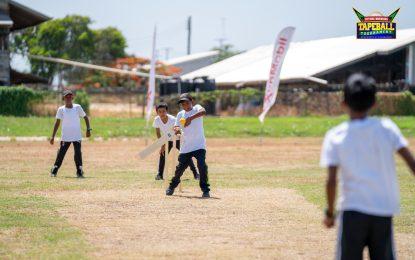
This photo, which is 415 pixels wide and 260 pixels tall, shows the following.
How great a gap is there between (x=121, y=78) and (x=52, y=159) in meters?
58.5

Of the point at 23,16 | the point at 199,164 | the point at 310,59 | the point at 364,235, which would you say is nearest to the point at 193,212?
the point at 199,164

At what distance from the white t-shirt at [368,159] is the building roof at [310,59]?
41459mm

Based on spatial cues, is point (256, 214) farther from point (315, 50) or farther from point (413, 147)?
point (315, 50)

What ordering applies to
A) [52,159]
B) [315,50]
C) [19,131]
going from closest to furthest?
[52,159] → [19,131] → [315,50]

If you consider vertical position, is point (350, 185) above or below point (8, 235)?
above

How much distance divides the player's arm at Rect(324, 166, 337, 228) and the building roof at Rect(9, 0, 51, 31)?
4475cm

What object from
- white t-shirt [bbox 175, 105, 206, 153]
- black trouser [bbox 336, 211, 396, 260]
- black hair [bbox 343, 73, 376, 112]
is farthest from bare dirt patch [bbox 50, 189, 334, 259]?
black hair [bbox 343, 73, 376, 112]

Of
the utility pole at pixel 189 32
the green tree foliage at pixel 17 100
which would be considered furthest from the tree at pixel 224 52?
the green tree foliage at pixel 17 100

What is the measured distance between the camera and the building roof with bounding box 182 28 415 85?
51.2 m

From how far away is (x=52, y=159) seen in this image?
25.1 meters

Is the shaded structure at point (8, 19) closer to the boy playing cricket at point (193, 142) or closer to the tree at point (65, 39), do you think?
the boy playing cricket at point (193, 142)

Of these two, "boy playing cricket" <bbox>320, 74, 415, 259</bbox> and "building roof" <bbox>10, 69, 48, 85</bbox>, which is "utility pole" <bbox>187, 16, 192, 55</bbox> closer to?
"building roof" <bbox>10, 69, 48, 85</bbox>

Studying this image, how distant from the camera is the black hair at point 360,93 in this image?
6.47 meters

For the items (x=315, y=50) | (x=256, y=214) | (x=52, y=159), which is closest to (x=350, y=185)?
(x=256, y=214)
